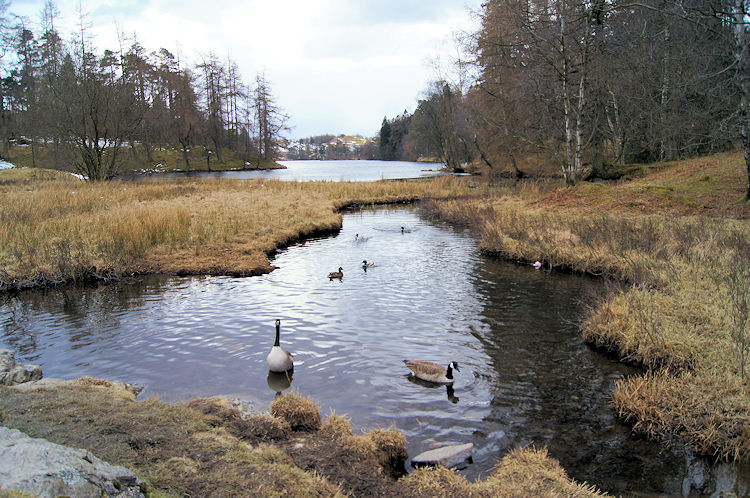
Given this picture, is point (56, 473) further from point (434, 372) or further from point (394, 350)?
point (394, 350)

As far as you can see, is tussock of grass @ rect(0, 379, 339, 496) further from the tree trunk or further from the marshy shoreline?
the tree trunk

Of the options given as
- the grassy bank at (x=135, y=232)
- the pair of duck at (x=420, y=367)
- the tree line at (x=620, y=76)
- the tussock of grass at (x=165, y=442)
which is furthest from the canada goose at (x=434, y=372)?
the tree line at (x=620, y=76)

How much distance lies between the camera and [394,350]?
842 centimetres

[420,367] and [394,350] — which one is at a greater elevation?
[420,367]

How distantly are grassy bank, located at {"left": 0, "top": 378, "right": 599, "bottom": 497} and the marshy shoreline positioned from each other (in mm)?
50

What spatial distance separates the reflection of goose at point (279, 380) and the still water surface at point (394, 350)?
0.04 meters

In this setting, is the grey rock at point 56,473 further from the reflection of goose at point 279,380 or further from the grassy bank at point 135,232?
the grassy bank at point 135,232

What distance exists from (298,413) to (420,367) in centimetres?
235

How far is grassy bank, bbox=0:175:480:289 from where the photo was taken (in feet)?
42.8

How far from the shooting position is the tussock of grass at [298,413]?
538cm

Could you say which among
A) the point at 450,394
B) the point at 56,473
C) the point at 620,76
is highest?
the point at 620,76

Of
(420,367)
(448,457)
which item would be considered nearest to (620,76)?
(420,367)

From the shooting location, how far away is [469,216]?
23031mm

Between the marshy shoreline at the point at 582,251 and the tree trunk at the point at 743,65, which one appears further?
the tree trunk at the point at 743,65
